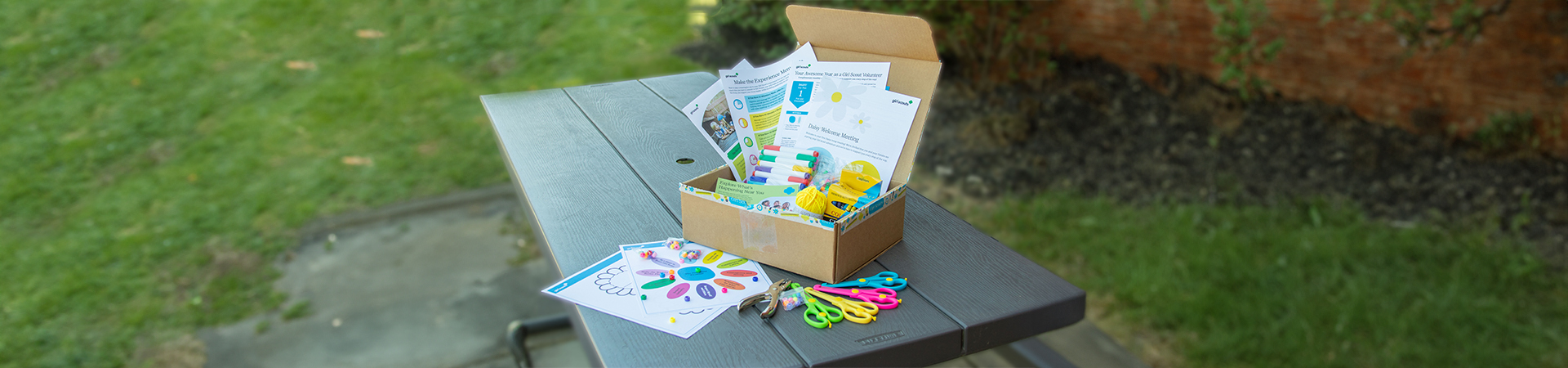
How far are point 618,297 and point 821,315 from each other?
0.27 meters

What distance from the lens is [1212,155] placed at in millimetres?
3496

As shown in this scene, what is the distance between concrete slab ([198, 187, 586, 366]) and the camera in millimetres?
2617

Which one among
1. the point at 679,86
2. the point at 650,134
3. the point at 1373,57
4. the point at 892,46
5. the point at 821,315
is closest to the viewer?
the point at 821,315

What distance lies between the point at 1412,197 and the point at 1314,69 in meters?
0.65

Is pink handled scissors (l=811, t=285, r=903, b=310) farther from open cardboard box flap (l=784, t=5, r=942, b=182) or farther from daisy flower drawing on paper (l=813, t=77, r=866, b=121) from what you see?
daisy flower drawing on paper (l=813, t=77, r=866, b=121)

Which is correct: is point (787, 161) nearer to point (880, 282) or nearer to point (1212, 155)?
point (880, 282)

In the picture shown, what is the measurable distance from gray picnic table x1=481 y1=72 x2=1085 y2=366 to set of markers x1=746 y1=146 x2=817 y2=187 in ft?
0.51

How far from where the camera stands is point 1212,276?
2770 millimetres

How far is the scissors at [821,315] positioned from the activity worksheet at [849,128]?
0.28 meters

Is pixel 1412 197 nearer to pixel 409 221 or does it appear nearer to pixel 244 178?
pixel 409 221

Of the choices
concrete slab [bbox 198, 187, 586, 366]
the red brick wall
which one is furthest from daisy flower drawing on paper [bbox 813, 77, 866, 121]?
the red brick wall

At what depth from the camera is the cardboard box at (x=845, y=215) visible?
1175 mm

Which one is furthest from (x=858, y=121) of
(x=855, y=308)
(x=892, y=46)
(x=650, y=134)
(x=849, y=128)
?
(x=650, y=134)

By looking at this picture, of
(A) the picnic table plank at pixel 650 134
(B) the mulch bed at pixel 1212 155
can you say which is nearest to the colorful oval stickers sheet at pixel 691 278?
(A) the picnic table plank at pixel 650 134
